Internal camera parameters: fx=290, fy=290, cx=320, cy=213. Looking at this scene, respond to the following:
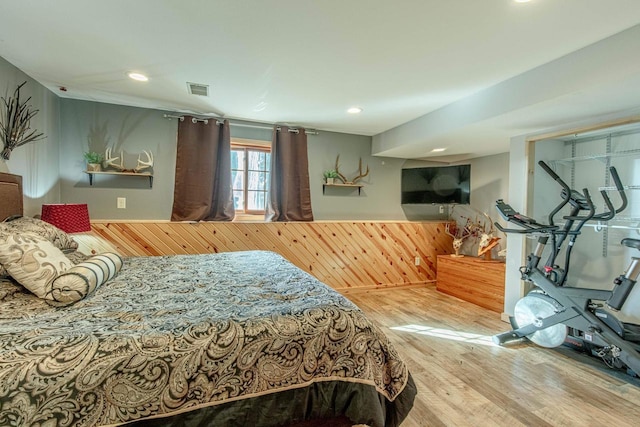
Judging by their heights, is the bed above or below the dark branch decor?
below

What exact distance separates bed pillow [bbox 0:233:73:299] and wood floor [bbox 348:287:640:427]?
2.05m

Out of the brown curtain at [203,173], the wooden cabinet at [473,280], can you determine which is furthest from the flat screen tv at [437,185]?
the brown curtain at [203,173]

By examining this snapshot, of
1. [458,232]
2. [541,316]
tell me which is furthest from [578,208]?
[458,232]

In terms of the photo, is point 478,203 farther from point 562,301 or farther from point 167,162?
point 167,162

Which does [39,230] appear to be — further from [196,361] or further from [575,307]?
[575,307]

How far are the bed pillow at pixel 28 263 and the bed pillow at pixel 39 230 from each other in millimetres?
156

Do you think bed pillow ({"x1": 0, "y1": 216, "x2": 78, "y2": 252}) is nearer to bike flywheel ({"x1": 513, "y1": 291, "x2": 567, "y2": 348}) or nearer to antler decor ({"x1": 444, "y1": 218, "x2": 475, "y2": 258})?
bike flywheel ({"x1": 513, "y1": 291, "x2": 567, "y2": 348})

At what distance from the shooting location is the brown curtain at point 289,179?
3.84 meters

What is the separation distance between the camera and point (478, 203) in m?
4.56

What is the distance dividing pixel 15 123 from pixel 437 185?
183 inches

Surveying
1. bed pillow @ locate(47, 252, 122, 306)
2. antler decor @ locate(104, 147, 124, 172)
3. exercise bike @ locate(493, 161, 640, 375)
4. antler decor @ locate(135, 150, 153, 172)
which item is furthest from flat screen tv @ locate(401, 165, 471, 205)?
bed pillow @ locate(47, 252, 122, 306)

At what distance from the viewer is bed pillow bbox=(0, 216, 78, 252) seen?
5.39ft

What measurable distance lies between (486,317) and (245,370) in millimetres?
3086

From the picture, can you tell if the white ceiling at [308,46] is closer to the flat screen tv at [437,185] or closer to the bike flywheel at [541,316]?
the flat screen tv at [437,185]
